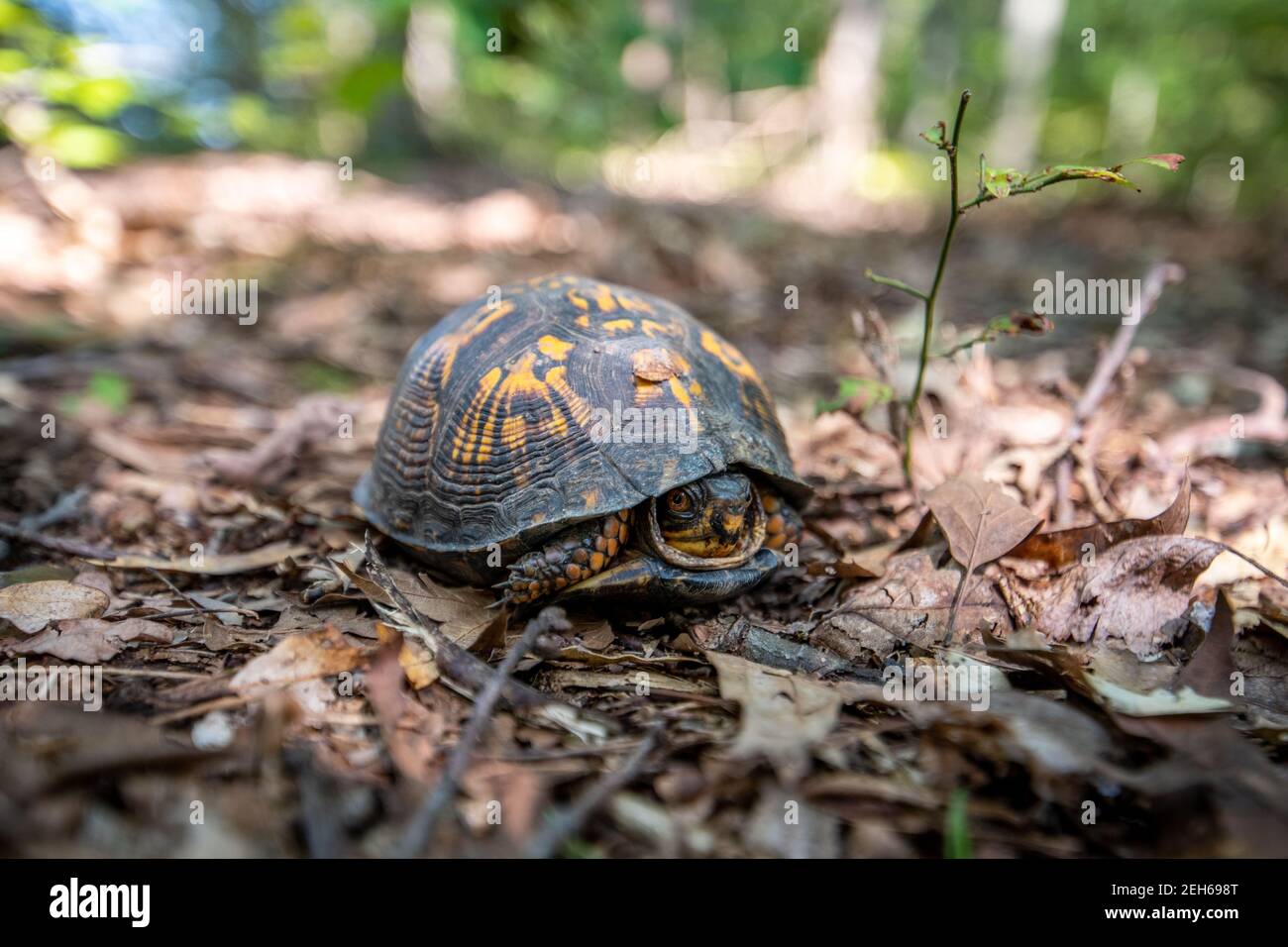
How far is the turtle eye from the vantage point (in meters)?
2.80

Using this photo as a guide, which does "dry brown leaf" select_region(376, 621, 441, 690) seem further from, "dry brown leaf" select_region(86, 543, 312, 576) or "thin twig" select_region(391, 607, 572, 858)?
"dry brown leaf" select_region(86, 543, 312, 576)

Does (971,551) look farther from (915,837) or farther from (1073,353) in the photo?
(1073,353)

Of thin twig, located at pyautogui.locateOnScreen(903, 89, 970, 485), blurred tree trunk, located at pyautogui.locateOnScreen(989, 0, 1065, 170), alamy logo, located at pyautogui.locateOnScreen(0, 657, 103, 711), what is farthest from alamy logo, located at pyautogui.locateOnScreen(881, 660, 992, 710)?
blurred tree trunk, located at pyautogui.locateOnScreen(989, 0, 1065, 170)

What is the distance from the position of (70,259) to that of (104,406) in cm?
262

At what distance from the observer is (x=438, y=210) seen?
378 inches

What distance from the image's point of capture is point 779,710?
84.7 inches

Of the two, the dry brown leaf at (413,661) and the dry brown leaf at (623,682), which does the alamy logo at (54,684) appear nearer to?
the dry brown leaf at (413,661)

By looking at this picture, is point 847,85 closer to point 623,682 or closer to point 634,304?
point 634,304

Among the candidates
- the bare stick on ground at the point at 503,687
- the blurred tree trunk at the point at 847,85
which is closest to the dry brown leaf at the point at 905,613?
the bare stick on ground at the point at 503,687

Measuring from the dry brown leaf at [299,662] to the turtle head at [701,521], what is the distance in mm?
1059

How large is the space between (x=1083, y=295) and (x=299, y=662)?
28.1 ft
